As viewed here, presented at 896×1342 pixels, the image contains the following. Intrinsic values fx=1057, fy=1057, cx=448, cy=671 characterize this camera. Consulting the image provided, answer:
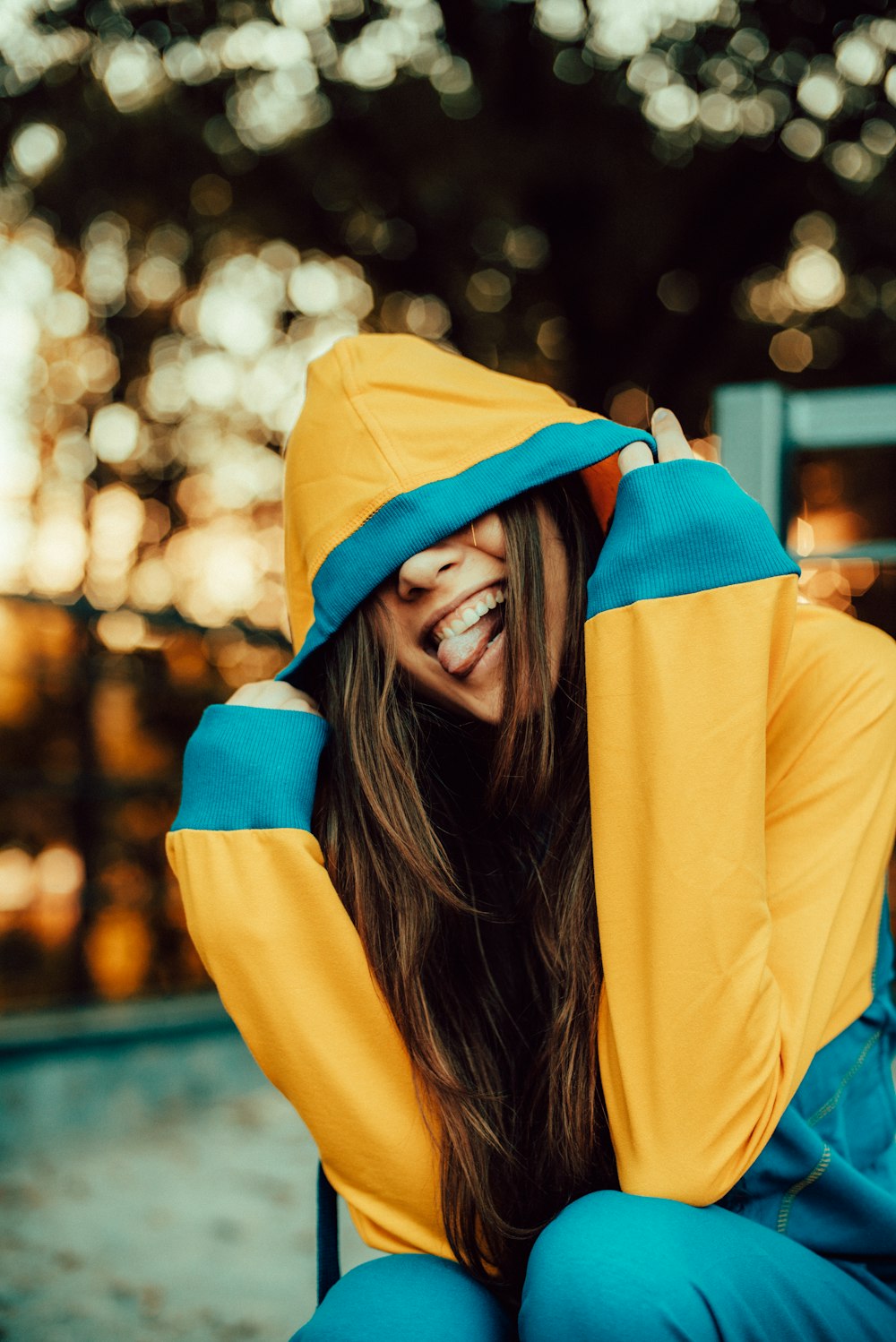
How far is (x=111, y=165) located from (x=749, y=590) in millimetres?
6274

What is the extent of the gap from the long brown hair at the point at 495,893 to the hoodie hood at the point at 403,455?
0.15 feet

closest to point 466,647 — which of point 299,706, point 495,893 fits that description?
point 299,706

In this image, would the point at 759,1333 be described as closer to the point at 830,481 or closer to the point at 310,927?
the point at 310,927

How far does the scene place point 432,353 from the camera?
151 centimetres

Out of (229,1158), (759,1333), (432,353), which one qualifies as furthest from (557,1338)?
(229,1158)

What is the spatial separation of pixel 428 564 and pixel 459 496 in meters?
0.10

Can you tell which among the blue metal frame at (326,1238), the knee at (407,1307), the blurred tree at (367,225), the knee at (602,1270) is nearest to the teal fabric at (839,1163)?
the knee at (602,1270)

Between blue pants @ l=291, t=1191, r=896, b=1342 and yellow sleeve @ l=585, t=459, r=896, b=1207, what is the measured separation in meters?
0.06

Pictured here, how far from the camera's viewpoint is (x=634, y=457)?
51.8 inches

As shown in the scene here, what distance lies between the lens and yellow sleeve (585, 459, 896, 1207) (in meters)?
1.08

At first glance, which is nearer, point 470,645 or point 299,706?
point 470,645

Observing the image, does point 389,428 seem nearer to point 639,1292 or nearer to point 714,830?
point 714,830

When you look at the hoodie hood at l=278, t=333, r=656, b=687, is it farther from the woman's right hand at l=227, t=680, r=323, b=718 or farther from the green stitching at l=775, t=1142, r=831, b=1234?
the green stitching at l=775, t=1142, r=831, b=1234

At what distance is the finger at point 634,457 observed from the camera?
131 cm
